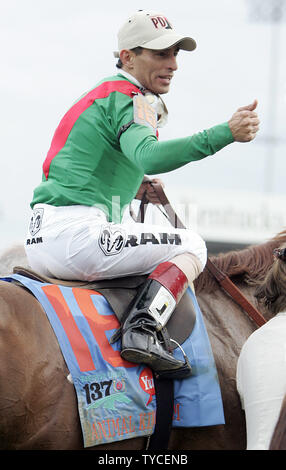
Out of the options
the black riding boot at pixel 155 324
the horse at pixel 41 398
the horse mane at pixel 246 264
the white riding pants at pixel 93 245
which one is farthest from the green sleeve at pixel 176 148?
the horse mane at pixel 246 264

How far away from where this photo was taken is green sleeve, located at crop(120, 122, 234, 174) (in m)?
2.85

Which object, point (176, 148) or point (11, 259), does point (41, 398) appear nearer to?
point (176, 148)

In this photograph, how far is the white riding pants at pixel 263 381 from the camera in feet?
8.79

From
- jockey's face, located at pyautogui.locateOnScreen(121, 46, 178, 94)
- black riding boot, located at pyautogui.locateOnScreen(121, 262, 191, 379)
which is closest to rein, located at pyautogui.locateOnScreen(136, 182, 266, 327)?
black riding boot, located at pyautogui.locateOnScreen(121, 262, 191, 379)

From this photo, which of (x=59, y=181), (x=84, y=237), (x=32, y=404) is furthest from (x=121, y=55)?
(x=32, y=404)

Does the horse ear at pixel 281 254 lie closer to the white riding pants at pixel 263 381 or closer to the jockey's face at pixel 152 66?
the white riding pants at pixel 263 381

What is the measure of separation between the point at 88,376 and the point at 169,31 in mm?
1916

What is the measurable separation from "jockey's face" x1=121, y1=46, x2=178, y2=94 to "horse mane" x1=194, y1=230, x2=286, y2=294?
3.73ft

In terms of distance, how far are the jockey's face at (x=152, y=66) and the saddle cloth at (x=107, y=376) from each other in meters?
1.22

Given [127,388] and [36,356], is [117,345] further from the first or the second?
[36,356]

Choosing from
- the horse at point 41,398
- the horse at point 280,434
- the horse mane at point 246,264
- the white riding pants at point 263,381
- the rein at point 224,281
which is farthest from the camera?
the horse mane at point 246,264

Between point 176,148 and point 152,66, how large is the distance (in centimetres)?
86

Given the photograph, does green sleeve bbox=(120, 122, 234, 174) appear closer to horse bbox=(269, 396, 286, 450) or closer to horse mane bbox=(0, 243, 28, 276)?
horse bbox=(269, 396, 286, 450)

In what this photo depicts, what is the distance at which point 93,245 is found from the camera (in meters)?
3.27
